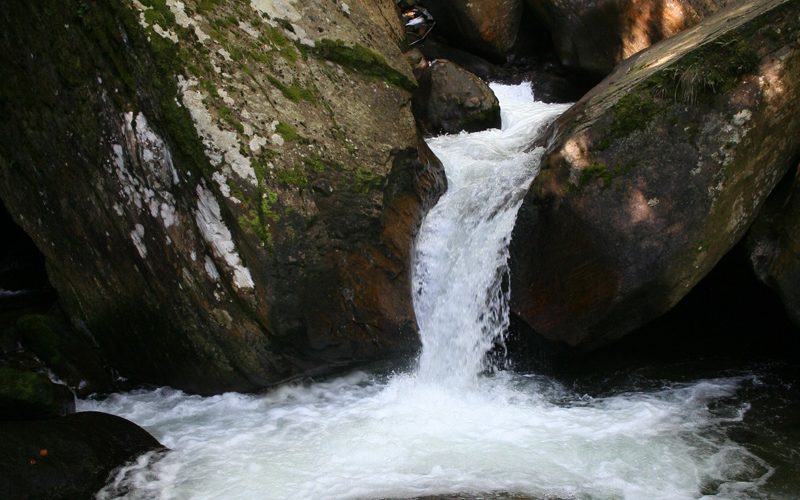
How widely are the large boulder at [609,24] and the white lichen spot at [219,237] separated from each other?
6.60 m

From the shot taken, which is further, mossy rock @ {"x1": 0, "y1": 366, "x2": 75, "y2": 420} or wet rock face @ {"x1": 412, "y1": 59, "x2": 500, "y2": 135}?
wet rock face @ {"x1": 412, "y1": 59, "x2": 500, "y2": 135}

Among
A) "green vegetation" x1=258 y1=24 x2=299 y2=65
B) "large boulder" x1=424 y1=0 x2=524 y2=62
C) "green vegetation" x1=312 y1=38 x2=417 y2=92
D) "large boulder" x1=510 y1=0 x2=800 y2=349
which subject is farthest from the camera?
"large boulder" x1=424 y1=0 x2=524 y2=62

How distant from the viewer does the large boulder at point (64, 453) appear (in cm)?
428

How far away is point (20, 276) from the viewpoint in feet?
27.9

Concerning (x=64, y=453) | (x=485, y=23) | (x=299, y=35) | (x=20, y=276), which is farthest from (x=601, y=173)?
(x=20, y=276)

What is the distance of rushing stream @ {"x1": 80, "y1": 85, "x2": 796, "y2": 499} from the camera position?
172 inches

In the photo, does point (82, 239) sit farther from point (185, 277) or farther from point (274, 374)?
point (274, 374)

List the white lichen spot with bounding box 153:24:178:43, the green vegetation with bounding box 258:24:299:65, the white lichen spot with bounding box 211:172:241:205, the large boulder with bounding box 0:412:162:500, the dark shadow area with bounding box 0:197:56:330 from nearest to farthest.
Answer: the large boulder with bounding box 0:412:162:500, the white lichen spot with bounding box 211:172:241:205, the white lichen spot with bounding box 153:24:178:43, the green vegetation with bounding box 258:24:299:65, the dark shadow area with bounding box 0:197:56:330

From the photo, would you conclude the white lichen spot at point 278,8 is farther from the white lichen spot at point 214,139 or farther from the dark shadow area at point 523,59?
the dark shadow area at point 523,59

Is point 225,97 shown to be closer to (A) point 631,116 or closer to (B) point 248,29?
(B) point 248,29

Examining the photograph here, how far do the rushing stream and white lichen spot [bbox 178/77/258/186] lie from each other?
6.18 ft

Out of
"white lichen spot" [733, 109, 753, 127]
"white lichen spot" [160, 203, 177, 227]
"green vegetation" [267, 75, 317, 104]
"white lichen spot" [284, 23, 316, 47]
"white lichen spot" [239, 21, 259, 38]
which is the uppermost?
"white lichen spot" [239, 21, 259, 38]

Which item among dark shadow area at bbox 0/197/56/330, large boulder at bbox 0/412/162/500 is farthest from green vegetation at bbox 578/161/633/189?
dark shadow area at bbox 0/197/56/330

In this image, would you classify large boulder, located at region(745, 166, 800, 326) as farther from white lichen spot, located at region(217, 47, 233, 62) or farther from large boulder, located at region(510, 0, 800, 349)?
white lichen spot, located at region(217, 47, 233, 62)
